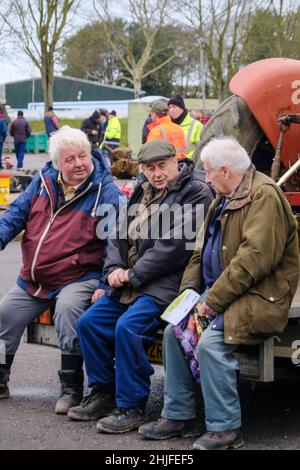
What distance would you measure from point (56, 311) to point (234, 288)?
55.1 inches

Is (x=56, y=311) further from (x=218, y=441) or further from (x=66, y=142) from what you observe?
(x=218, y=441)

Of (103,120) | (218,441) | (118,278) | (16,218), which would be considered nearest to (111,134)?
(103,120)

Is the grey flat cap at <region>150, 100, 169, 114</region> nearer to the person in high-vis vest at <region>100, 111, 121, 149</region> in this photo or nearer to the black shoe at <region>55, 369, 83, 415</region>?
the black shoe at <region>55, 369, 83, 415</region>

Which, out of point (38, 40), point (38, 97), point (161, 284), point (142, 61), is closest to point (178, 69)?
point (142, 61)

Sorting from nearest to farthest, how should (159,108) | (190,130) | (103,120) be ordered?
(159,108) < (190,130) < (103,120)

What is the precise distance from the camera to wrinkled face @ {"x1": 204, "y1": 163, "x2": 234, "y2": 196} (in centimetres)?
557

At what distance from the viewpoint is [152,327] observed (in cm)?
584

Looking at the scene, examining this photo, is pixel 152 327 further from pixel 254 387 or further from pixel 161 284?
pixel 254 387

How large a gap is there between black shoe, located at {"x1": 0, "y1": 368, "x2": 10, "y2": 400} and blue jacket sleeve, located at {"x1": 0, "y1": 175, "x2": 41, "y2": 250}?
804 mm

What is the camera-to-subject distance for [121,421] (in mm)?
5770
